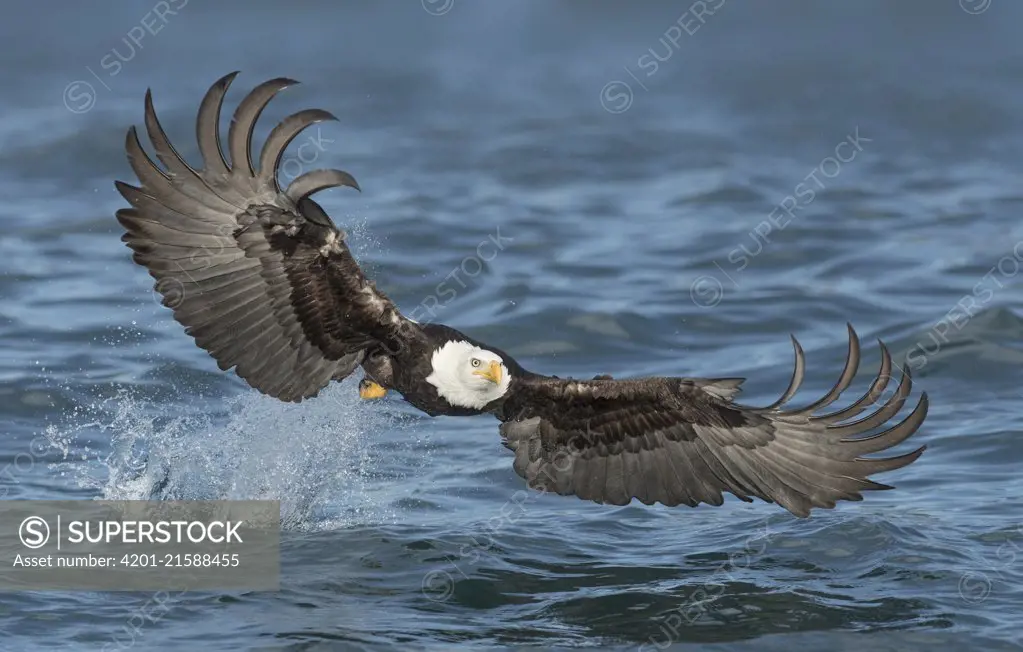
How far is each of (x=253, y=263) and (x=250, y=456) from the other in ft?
7.02

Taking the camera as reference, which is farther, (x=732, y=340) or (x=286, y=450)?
(x=732, y=340)

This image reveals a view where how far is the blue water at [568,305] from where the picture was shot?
306 inches

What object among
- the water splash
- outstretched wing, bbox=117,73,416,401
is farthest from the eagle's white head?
the water splash

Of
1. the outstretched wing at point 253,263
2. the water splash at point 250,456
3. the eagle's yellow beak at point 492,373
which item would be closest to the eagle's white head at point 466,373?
the eagle's yellow beak at point 492,373

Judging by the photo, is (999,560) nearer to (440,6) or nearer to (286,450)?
(286,450)

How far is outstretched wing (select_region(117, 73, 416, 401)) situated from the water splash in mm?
1393

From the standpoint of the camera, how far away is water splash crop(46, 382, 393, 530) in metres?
9.19

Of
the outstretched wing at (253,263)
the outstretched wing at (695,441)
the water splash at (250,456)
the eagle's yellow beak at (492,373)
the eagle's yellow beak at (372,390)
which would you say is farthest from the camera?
the water splash at (250,456)

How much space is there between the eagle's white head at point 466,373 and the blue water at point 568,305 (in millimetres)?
1008

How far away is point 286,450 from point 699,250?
6.73 meters

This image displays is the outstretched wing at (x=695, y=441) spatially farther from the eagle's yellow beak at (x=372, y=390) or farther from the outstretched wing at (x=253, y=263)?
the outstretched wing at (x=253, y=263)

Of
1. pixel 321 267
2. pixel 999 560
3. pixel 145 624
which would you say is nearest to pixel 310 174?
pixel 321 267

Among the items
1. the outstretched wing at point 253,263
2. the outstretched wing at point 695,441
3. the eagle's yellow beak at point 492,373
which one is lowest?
the outstretched wing at point 695,441

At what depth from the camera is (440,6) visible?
21891mm
